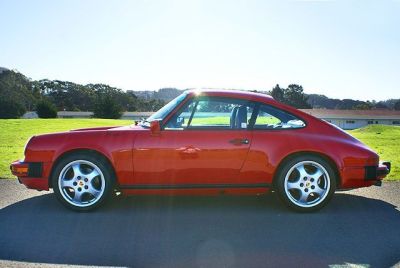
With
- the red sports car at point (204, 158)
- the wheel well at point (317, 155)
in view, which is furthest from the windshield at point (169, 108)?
the wheel well at point (317, 155)

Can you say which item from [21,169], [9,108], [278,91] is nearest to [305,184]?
[21,169]

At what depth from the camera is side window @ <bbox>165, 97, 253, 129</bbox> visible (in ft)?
16.9

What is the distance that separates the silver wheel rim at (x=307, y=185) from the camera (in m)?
5.20

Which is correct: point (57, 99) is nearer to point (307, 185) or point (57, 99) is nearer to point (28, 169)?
point (28, 169)

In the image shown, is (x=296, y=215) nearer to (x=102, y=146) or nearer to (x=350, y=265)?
(x=350, y=265)

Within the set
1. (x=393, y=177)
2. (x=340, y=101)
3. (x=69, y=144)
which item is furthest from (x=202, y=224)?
(x=340, y=101)

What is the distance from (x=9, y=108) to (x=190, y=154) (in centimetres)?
7482

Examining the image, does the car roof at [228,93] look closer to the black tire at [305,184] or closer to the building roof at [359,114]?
the black tire at [305,184]

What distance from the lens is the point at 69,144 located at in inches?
202

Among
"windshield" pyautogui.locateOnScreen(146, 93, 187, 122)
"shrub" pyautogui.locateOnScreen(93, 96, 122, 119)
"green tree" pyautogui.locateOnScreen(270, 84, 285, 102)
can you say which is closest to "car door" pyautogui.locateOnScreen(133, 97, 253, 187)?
"windshield" pyautogui.locateOnScreen(146, 93, 187, 122)

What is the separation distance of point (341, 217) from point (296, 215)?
528mm

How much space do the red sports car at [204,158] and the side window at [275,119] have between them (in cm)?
1

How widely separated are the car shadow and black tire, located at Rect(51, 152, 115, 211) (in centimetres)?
16

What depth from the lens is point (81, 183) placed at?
5145 millimetres
